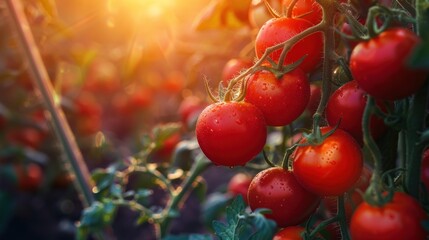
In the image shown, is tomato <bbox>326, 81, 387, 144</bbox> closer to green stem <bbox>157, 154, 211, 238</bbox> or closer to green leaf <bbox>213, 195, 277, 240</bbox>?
green leaf <bbox>213, 195, 277, 240</bbox>

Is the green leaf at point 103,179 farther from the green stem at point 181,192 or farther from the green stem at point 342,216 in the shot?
the green stem at point 342,216

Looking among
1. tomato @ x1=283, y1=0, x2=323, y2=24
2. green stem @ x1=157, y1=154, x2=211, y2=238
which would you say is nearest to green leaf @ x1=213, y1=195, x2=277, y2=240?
tomato @ x1=283, y1=0, x2=323, y2=24

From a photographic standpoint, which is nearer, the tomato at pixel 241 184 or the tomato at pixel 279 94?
the tomato at pixel 279 94

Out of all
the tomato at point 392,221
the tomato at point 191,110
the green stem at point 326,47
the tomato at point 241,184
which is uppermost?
the green stem at point 326,47

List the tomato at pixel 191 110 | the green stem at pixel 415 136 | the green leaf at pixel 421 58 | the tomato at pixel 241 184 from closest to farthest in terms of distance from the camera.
→ the green leaf at pixel 421 58 < the green stem at pixel 415 136 < the tomato at pixel 241 184 < the tomato at pixel 191 110

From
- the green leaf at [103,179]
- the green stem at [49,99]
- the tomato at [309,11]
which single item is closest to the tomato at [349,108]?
the tomato at [309,11]

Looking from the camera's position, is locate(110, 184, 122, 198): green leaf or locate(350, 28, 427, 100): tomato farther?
locate(110, 184, 122, 198): green leaf
